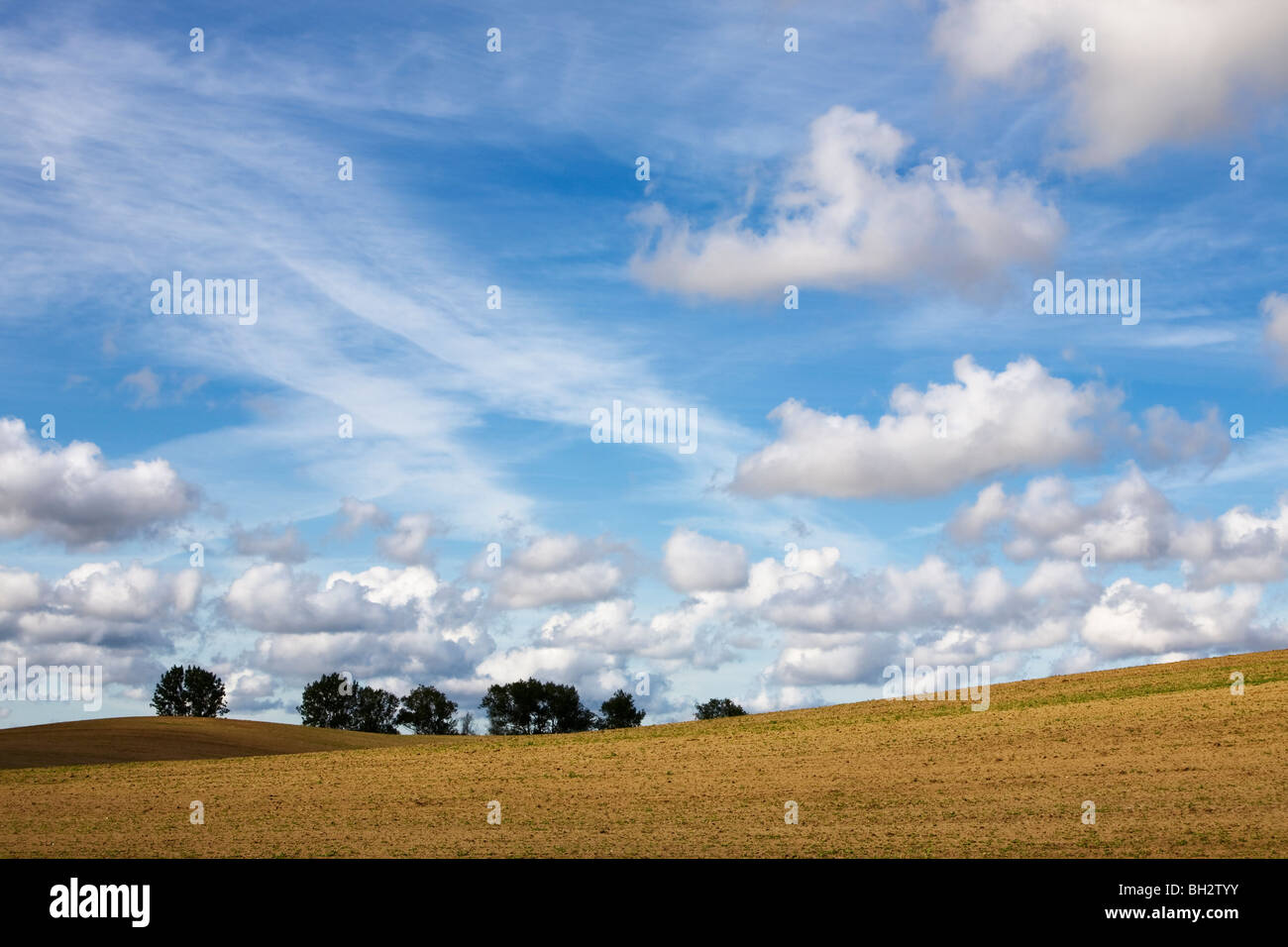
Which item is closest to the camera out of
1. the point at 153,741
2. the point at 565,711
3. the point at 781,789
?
the point at 781,789

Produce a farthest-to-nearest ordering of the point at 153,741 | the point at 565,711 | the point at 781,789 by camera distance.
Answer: the point at 565,711 → the point at 153,741 → the point at 781,789

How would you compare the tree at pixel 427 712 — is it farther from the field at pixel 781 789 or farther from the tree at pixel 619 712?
the field at pixel 781 789

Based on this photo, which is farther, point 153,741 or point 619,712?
point 619,712

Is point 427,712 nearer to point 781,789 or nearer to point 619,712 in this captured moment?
point 619,712

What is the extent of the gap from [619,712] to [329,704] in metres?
36.4

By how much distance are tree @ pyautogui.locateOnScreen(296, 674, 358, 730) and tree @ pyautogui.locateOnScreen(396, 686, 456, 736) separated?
647 cm

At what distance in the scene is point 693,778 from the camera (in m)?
42.8

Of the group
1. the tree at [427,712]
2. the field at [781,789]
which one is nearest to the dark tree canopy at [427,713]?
the tree at [427,712]

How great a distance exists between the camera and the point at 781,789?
39.1m

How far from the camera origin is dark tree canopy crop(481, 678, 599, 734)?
447 ft

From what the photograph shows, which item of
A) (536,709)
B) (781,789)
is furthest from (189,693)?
(781,789)
